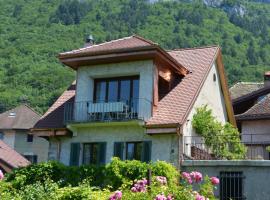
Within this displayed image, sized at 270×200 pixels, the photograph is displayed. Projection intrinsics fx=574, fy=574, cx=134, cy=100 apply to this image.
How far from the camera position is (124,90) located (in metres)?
25.8

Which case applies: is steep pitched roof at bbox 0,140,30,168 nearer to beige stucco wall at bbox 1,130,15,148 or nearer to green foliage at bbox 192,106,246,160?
green foliage at bbox 192,106,246,160

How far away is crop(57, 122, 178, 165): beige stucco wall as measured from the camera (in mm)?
23781

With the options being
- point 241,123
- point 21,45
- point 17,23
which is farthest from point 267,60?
point 241,123

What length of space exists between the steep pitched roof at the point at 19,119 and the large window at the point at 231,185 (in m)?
42.9

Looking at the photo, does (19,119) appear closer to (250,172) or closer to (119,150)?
(119,150)

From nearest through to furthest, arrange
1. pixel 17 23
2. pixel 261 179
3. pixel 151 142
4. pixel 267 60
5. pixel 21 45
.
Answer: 1. pixel 261 179
2. pixel 151 142
3. pixel 267 60
4. pixel 21 45
5. pixel 17 23

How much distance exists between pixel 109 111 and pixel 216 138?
4995 millimetres

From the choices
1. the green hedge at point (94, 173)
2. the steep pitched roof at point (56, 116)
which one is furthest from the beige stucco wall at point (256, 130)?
the steep pitched roof at point (56, 116)

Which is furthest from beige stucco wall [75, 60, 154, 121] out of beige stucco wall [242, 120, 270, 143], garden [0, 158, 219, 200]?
beige stucco wall [242, 120, 270, 143]

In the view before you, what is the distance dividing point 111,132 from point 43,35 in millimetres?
97076

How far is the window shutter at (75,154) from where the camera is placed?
84.9ft

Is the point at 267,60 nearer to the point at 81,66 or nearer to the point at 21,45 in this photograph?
the point at 21,45

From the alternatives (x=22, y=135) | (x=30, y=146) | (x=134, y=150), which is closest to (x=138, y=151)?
(x=134, y=150)

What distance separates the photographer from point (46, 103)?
94.2m
